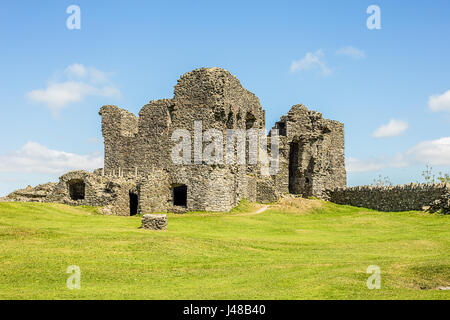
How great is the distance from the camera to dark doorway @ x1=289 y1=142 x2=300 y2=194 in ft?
152

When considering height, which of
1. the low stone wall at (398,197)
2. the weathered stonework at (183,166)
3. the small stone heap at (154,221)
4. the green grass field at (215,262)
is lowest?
the green grass field at (215,262)

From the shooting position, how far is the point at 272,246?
767 inches

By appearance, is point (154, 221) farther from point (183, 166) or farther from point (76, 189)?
point (76, 189)

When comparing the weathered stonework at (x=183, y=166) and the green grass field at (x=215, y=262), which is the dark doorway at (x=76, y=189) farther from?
the green grass field at (x=215, y=262)

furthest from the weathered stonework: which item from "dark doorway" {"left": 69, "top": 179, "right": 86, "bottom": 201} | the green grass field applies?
the green grass field

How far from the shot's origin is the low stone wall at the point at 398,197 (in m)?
34.3

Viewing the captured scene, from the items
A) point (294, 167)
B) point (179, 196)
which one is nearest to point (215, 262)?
point (179, 196)

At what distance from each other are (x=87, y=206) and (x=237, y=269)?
22.5m

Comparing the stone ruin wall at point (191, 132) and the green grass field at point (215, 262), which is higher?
the stone ruin wall at point (191, 132)

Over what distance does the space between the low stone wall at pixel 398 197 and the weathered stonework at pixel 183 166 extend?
8.60ft

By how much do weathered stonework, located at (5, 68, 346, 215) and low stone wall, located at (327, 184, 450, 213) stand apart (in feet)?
8.60

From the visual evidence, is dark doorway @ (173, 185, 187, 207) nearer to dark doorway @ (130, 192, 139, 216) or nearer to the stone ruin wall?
the stone ruin wall

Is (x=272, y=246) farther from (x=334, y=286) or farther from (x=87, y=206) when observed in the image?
(x=87, y=206)

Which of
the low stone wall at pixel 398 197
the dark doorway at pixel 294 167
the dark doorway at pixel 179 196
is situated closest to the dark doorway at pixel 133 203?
the dark doorway at pixel 179 196
